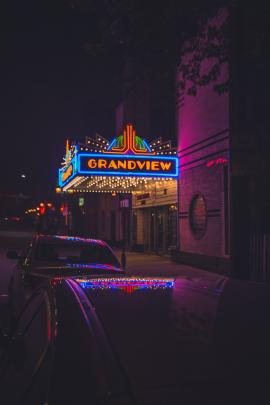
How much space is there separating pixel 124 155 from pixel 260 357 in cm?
1774

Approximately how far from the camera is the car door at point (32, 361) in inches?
82.7

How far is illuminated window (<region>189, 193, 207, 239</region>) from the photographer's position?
1767 centimetres

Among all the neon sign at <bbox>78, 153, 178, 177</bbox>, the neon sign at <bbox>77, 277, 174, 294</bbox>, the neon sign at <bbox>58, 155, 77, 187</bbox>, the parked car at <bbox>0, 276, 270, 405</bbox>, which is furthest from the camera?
the neon sign at <bbox>58, 155, 77, 187</bbox>

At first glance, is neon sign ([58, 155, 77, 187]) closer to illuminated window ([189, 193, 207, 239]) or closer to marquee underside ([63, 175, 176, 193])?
marquee underside ([63, 175, 176, 193])

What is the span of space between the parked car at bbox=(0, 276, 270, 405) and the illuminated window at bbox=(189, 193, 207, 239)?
47.7 ft

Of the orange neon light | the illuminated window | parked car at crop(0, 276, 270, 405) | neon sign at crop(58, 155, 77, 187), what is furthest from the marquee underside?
parked car at crop(0, 276, 270, 405)

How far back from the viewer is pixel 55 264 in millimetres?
7695

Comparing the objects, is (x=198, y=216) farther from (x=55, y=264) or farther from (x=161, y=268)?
(x=55, y=264)

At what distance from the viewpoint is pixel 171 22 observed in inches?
382

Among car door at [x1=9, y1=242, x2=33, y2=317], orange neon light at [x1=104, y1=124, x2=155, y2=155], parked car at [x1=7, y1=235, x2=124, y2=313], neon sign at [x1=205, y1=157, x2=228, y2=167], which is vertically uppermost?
orange neon light at [x1=104, y1=124, x2=155, y2=155]

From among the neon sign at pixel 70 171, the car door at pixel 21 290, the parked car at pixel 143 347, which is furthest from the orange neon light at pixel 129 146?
the parked car at pixel 143 347

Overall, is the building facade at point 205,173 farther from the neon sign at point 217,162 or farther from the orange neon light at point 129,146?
the orange neon light at point 129,146

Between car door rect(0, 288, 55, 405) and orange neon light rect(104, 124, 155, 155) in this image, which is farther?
orange neon light rect(104, 124, 155, 155)

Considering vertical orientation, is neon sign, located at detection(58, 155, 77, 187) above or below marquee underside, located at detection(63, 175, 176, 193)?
above
